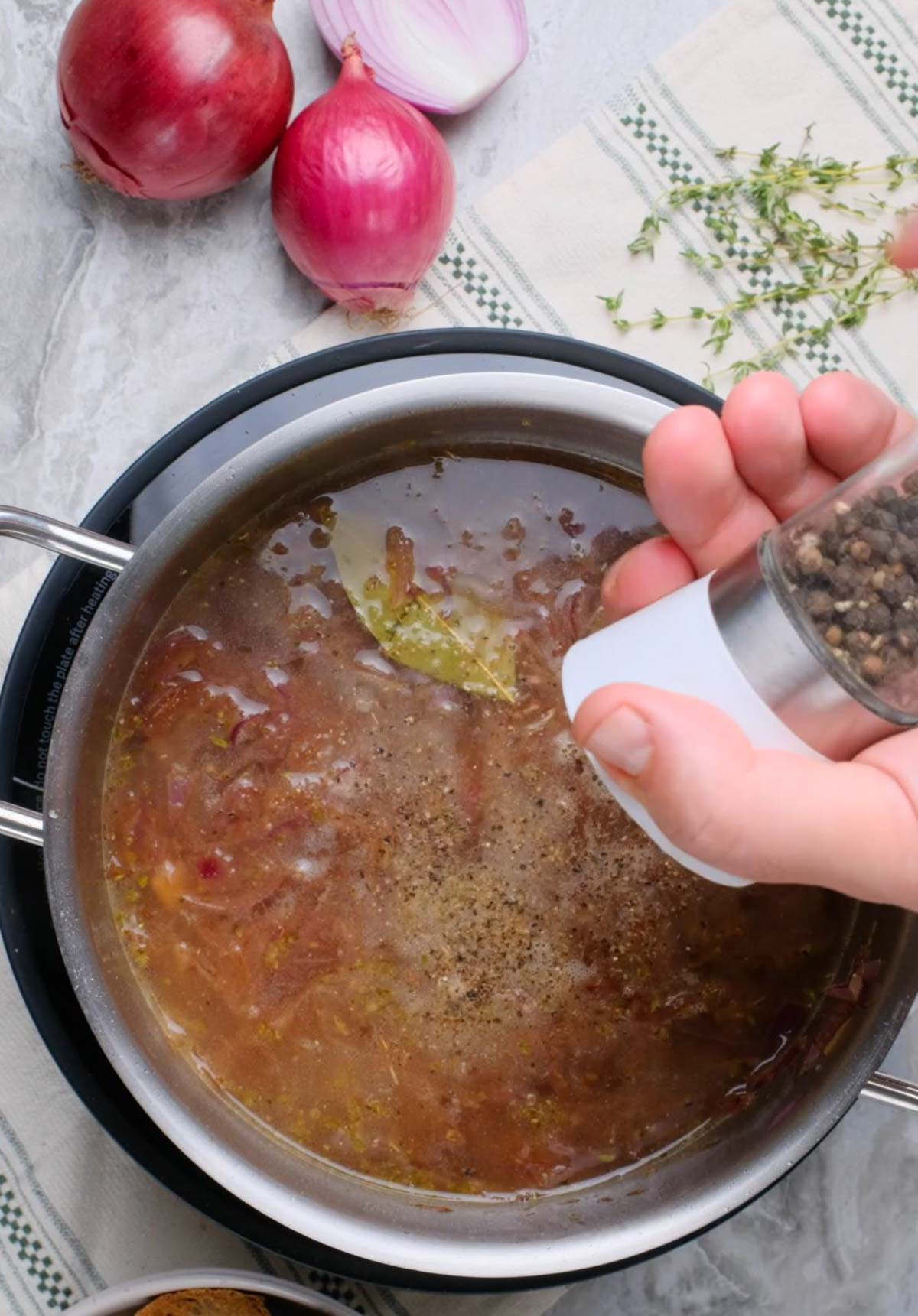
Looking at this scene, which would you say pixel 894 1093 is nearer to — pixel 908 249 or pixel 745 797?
pixel 745 797

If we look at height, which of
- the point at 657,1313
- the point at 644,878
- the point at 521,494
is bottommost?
the point at 657,1313

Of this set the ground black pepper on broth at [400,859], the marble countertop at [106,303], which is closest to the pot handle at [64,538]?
the ground black pepper on broth at [400,859]

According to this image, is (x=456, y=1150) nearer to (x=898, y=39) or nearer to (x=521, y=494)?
(x=521, y=494)

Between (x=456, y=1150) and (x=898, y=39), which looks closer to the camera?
(x=456, y=1150)

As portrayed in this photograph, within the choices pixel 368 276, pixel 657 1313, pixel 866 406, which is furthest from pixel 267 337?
pixel 657 1313

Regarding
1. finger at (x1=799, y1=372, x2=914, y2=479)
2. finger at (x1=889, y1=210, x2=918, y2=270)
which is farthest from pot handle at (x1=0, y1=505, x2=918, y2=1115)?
finger at (x1=889, y1=210, x2=918, y2=270)

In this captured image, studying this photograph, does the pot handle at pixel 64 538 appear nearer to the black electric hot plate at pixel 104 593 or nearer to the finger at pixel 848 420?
the black electric hot plate at pixel 104 593

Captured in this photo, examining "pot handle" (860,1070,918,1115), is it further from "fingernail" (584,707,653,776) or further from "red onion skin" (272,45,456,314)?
"red onion skin" (272,45,456,314)
